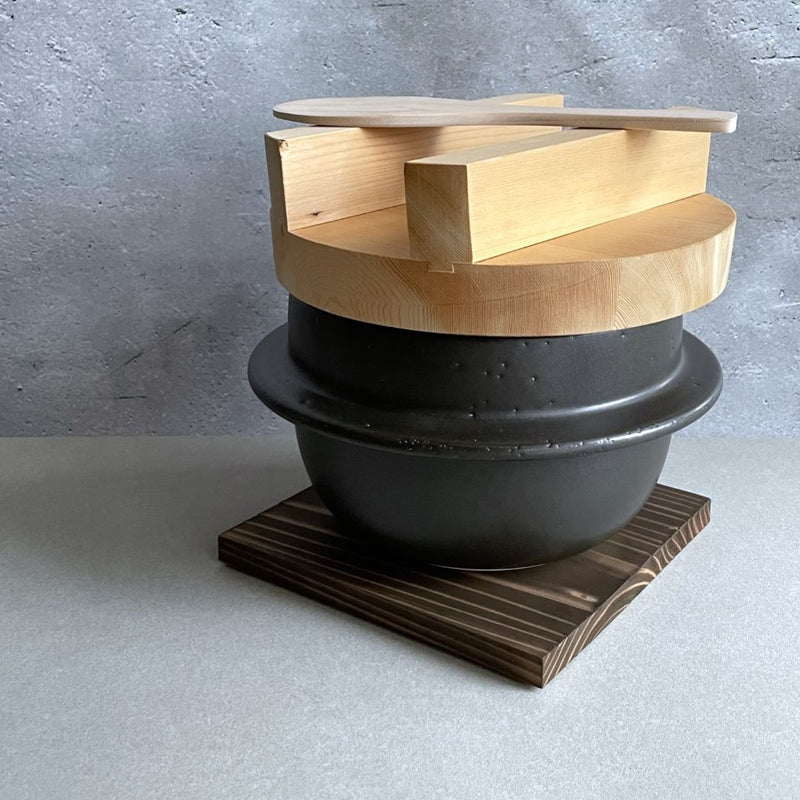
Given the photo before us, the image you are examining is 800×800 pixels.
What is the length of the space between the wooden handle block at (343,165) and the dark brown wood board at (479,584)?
1.33ft

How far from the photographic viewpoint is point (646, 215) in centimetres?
116

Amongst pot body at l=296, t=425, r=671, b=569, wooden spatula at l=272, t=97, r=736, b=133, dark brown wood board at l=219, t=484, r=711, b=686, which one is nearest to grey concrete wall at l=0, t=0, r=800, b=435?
wooden spatula at l=272, t=97, r=736, b=133

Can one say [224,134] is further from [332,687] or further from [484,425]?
[332,687]

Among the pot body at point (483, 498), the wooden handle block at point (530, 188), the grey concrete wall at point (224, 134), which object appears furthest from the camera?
the grey concrete wall at point (224, 134)

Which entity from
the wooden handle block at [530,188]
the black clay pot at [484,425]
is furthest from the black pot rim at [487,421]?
the wooden handle block at [530,188]

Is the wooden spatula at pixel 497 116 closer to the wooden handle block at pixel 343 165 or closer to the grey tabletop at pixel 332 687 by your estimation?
the wooden handle block at pixel 343 165

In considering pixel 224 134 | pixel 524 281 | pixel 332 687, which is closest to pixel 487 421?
pixel 524 281

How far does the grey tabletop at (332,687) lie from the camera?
3.07ft

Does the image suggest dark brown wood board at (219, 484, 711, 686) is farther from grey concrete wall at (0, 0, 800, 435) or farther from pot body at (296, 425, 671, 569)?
grey concrete wall at (0, 0, 800, 435)

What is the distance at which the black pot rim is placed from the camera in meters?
0.99

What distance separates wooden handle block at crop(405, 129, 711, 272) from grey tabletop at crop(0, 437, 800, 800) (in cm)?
46

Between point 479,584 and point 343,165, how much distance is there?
0.50 metres

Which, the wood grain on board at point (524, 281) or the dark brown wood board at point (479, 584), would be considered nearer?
the wood grain on board at point (524, 281)

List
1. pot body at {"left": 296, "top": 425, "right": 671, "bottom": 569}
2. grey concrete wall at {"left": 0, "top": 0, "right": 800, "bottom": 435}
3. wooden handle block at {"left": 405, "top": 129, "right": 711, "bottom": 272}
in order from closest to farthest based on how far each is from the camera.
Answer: wooden handle block at {"left": 405, "top": 129, "right": 711, "bottom": 272}, pot body at {"left": 296, "top": 425, "right": 671, "bottom": 569}, grey concrete wall at {"left": 0, "top": 0, "right": 800, "bottom": 435}
